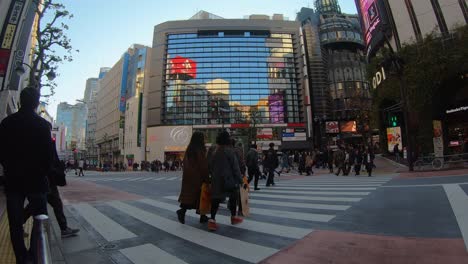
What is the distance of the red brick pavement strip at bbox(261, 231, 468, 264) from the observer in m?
3.41

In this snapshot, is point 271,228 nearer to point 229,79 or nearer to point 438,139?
point 438,139

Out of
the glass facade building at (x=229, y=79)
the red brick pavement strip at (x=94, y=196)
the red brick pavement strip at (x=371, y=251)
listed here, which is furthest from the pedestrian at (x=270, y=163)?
the glass facade building at (x=229, y=79)

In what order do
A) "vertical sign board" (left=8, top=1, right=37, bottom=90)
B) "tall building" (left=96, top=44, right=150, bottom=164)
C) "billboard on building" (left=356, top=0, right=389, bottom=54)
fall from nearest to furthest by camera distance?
"vertical sign board" (left=8, top=1, right=37, bottom=90) → "billboard on building" (left=356, top=0, right=389, bottom=54) → "tall building" (left=96, top=44, right=150, bottom=164)

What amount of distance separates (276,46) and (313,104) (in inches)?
644

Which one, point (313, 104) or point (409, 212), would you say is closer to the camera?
point (409, 212)

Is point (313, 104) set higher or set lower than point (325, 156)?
higher

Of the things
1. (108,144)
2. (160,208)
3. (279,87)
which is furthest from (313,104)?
(160,208)

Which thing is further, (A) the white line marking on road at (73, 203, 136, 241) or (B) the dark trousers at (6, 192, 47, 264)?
(A) the white line marking on road at (73, 203, 136, 241)

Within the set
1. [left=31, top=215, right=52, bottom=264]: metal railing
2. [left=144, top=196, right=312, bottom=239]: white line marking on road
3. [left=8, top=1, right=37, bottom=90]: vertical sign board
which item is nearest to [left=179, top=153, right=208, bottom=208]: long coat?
[left=144, top=196, right=312, bottom=239]: white line marking on road

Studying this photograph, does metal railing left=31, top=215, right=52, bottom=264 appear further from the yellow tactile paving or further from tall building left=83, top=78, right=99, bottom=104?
tall building left=83, top=78, right=99, bottom=104

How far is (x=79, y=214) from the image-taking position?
6922 mm

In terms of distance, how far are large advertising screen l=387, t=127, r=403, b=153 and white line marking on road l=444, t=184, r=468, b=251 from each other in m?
23.2

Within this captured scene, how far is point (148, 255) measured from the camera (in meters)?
3.84

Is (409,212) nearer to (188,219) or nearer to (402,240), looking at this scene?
(402,240)
